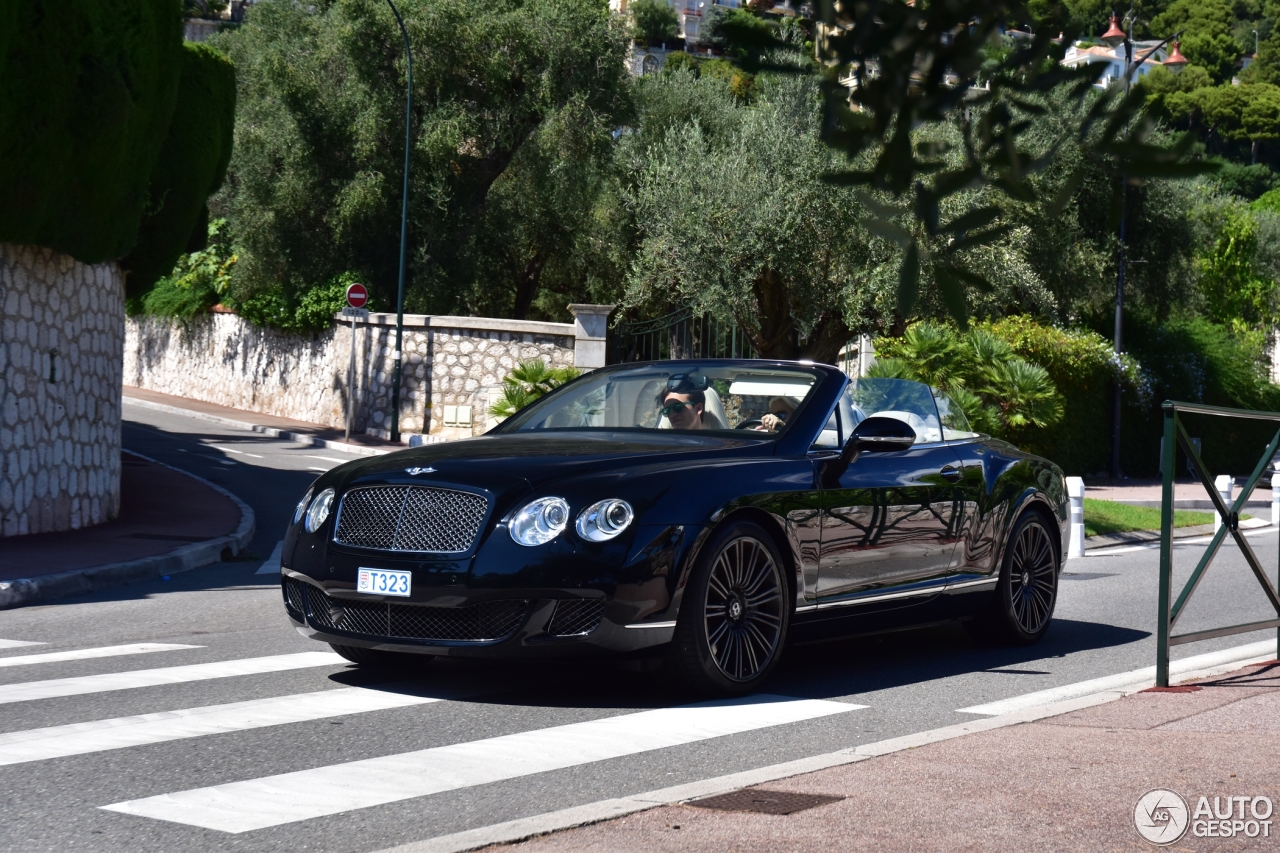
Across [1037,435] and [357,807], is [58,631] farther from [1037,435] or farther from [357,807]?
[1037,435]

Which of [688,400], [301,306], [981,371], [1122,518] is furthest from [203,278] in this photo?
[688,400]

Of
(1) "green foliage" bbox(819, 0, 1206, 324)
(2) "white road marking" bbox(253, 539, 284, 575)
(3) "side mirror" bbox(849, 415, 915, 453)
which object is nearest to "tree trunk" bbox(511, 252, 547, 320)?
(2) "white road marking" bbox(253, 539, 284, 575)

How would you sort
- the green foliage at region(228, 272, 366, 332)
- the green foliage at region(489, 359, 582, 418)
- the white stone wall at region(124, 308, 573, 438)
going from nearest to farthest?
the green foliage at region(489, 359, 582, 418)
the white stone wall at region(124, 308, 573, 438)
the green foliage at region(228, 272, 366, 332)

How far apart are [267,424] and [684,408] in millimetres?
27165

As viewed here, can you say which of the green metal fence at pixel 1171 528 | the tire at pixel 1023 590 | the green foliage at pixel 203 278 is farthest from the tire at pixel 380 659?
the green foliage at pixel 203 278

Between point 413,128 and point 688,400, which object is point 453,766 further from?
point 413,128

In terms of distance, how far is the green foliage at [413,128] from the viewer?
107ft

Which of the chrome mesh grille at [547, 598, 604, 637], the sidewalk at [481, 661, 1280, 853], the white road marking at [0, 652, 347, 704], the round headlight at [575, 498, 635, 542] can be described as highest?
the round headlight at [575, 498, 635, 542]

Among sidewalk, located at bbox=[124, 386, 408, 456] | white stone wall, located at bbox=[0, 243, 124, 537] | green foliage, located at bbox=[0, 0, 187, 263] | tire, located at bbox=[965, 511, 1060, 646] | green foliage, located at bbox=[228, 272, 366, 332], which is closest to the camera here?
tire, located at bbox=[965, 511, 1060, 646]

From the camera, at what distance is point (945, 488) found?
7555 mm

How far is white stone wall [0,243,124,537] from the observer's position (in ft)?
40.3

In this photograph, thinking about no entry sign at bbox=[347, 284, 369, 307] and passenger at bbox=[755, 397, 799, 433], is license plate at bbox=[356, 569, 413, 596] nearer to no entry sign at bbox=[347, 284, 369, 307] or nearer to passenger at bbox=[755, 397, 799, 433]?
passenger at bbox=[755, 397, 799, 433]

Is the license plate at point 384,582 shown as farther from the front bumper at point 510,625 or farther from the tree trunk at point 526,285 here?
the tree trunk at point 526,285

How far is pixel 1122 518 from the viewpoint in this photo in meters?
18.9
